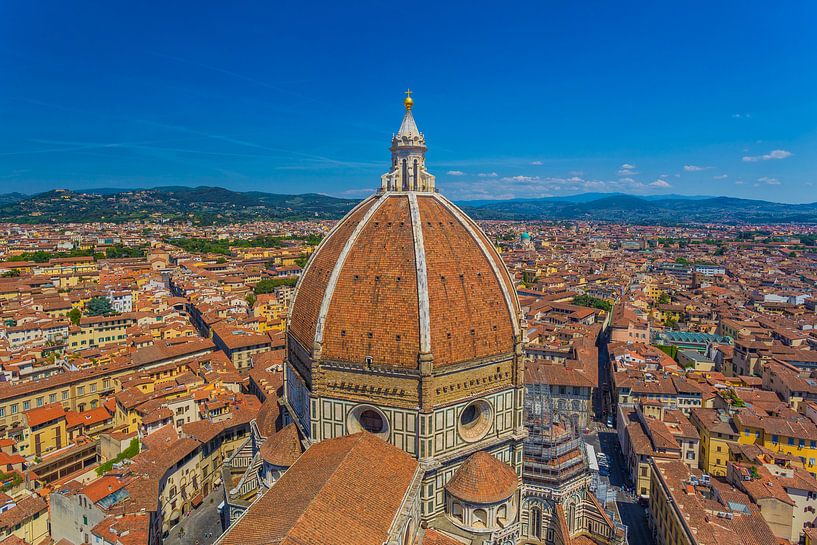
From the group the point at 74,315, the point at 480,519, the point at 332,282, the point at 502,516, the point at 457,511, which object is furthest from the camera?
the point at 74,315

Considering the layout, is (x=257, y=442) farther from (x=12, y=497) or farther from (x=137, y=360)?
(x=137, y=360)

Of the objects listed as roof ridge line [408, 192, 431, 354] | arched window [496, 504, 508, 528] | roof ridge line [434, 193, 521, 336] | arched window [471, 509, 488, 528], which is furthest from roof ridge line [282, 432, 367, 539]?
roof ridge line [434, 193, 521, 336]

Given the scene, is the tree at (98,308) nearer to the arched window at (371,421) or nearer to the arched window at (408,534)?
the arched window at (371,421)

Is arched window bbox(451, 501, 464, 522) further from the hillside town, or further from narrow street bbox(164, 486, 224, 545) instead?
narrow street bbox(164, 486, 224, 545)

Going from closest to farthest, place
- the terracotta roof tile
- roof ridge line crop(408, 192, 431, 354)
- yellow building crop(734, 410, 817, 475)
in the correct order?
1. the terracotta roof tile
2. roof ridge line crop(408, 192, 431, 354)
3. yellow building crop(734, 410, 817, 475)

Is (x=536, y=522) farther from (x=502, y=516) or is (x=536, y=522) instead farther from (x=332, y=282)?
(x=332, y=282)

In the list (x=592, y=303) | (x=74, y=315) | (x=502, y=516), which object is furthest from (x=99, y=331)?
(x=592, y=303)
